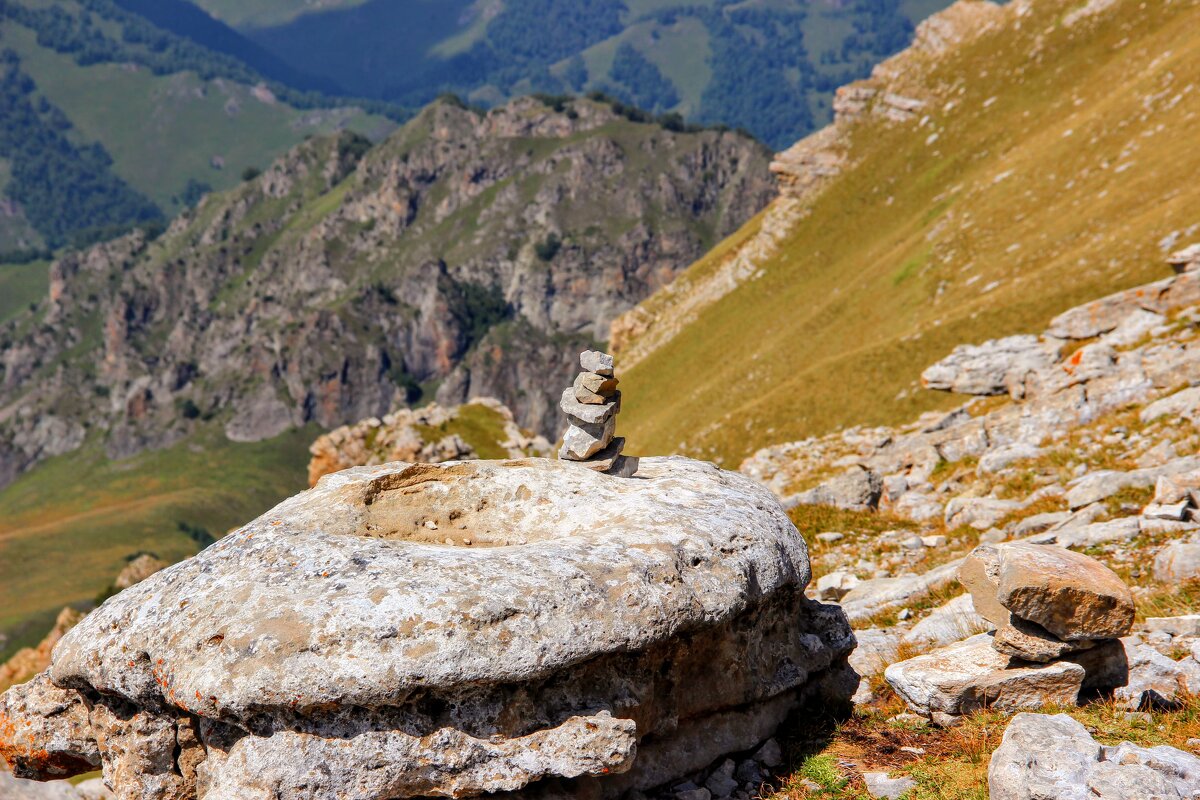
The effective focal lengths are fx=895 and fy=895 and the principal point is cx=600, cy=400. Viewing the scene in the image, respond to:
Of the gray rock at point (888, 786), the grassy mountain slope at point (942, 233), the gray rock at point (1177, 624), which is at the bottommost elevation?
the grassy mountain slope at point (942, 233)

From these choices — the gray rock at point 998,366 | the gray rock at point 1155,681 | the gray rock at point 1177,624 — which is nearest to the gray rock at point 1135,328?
the gray rock at point 998,366

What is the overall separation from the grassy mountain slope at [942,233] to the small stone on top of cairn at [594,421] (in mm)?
46028

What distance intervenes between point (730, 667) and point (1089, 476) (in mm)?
15822

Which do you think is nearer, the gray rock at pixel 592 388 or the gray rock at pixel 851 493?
the gray rock at pixel 592 388

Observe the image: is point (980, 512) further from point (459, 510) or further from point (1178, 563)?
point (459, 510)

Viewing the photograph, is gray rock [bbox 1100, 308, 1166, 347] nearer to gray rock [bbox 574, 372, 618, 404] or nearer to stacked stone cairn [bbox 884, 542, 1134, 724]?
stacked stone cairn [bbox 884, 542, 1134, 724]

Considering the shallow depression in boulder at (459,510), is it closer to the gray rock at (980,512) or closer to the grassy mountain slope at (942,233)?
the gray rock at (980,512)

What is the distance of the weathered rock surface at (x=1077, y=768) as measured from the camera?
11523 millimetres

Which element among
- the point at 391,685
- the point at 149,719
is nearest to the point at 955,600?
the point at 391,685

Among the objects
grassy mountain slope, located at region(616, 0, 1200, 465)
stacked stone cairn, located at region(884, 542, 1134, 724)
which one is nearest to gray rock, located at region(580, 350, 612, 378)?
stacked stone cairn, located at region(884, 542, 1134, 724)

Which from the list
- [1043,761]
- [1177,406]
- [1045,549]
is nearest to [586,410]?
[1045,549]

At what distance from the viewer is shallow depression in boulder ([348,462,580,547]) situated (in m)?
17.9

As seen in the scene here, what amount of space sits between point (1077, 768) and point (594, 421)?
11684 mm

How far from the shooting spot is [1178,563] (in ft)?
62.0
